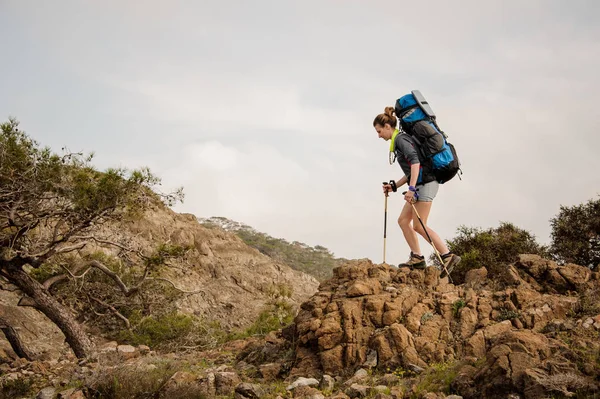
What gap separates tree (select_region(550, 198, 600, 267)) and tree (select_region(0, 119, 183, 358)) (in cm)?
903

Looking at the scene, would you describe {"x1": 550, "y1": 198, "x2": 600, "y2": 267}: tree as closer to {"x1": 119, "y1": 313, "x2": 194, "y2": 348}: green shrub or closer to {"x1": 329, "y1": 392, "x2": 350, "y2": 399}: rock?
{"x1": 329, "y1": 392, "x2": 350, "y2": 399}: rock

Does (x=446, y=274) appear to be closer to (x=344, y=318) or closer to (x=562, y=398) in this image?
(x=344, y=318)

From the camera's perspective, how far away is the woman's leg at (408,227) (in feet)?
28.9

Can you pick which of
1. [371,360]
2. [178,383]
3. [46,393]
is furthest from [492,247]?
[46,393]

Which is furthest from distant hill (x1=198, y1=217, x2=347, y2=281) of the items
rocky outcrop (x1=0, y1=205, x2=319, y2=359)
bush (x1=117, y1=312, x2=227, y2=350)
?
bush (x1=117, y1=312, x2=227, y2=350)

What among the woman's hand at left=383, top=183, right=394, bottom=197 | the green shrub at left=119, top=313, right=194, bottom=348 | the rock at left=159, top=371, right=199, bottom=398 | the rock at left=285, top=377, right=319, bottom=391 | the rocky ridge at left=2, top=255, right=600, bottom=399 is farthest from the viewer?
the green shrub at left=119, top=313, right=194, bottom=348

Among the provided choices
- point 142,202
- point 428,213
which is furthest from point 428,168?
point 142,202

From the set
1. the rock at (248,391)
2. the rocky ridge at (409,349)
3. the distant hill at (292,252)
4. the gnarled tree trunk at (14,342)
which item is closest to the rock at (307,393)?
the rocky ridge at (409,349)

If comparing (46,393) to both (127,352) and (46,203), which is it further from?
(46,203)

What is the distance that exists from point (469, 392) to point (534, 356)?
0.83 metres

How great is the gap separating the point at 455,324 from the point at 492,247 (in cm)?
372

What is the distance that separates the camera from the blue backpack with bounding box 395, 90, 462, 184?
8.37 m

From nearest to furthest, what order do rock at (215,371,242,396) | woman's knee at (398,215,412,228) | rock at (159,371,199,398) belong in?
1. rock at (159,371,199,398)
2. rock at (215,371,242,396)
3. woman's knee at (398,215,412,228)

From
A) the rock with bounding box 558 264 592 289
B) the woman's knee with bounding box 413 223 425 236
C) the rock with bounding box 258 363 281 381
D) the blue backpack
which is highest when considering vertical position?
the blue backpack
